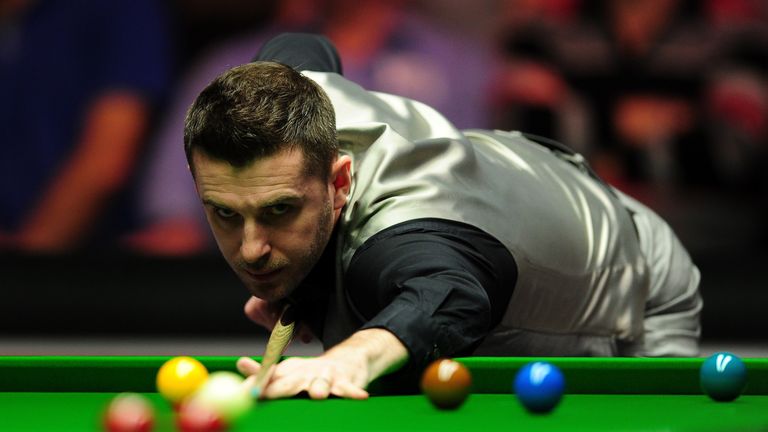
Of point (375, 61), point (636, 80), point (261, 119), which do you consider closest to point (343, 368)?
point (261, 119)

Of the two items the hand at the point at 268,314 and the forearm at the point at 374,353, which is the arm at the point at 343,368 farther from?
the hand at the point at 268,314

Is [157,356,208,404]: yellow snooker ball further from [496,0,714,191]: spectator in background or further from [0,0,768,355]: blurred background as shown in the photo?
[496,0,714,191]: spectator in background

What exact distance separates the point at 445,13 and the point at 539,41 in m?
0.50

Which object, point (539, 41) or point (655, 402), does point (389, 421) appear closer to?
point (655, 402)

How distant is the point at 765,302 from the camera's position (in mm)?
6254

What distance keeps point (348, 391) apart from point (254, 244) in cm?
51

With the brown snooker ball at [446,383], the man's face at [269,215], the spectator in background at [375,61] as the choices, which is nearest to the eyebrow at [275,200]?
the man's face at [269,215]

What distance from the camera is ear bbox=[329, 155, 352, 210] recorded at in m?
2.49

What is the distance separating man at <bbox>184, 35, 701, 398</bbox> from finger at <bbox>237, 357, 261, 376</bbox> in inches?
2.4

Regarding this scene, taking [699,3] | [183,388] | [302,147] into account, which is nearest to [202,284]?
[699,3]

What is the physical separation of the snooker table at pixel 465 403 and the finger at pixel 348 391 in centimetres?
2

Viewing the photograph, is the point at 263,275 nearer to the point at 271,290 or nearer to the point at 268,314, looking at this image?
the point at 271,290

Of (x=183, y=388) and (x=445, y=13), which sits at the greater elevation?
(x=445, y=13)

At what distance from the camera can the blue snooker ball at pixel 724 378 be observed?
2049mm
